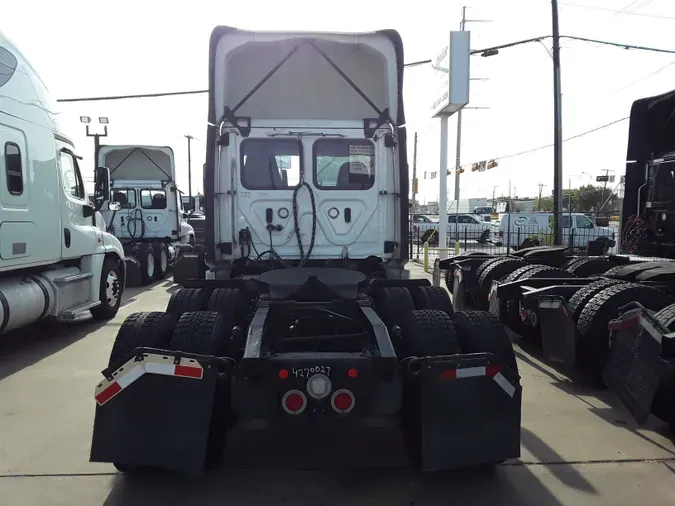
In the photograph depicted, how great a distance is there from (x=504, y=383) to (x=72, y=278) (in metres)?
6.80

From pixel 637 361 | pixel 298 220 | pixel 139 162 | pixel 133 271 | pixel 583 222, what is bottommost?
pixel 133 271

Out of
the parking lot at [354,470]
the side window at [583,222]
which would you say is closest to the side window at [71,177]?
the parking lot at [354,470]

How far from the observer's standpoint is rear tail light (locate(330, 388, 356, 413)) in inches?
133

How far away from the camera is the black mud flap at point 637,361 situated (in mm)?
3865

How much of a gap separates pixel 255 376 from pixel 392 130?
3.54m

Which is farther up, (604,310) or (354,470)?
(604,310)

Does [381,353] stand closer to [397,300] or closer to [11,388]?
[397,300]

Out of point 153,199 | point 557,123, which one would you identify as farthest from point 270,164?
point 557,123

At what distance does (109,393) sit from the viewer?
11.0ft

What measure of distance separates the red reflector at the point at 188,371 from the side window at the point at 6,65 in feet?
16.9

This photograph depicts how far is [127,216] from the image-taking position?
1606 cm

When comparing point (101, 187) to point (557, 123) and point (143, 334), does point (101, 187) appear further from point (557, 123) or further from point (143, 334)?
point (557, 123)

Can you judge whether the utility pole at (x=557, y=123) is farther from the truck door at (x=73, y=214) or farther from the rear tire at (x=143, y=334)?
the rear tire at (x=143, y=334)

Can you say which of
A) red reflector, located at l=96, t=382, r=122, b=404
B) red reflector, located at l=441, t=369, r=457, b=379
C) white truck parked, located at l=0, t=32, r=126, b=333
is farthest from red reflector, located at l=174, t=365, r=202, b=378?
white truck parked, located at l=0, t=32, r=126, b=333
